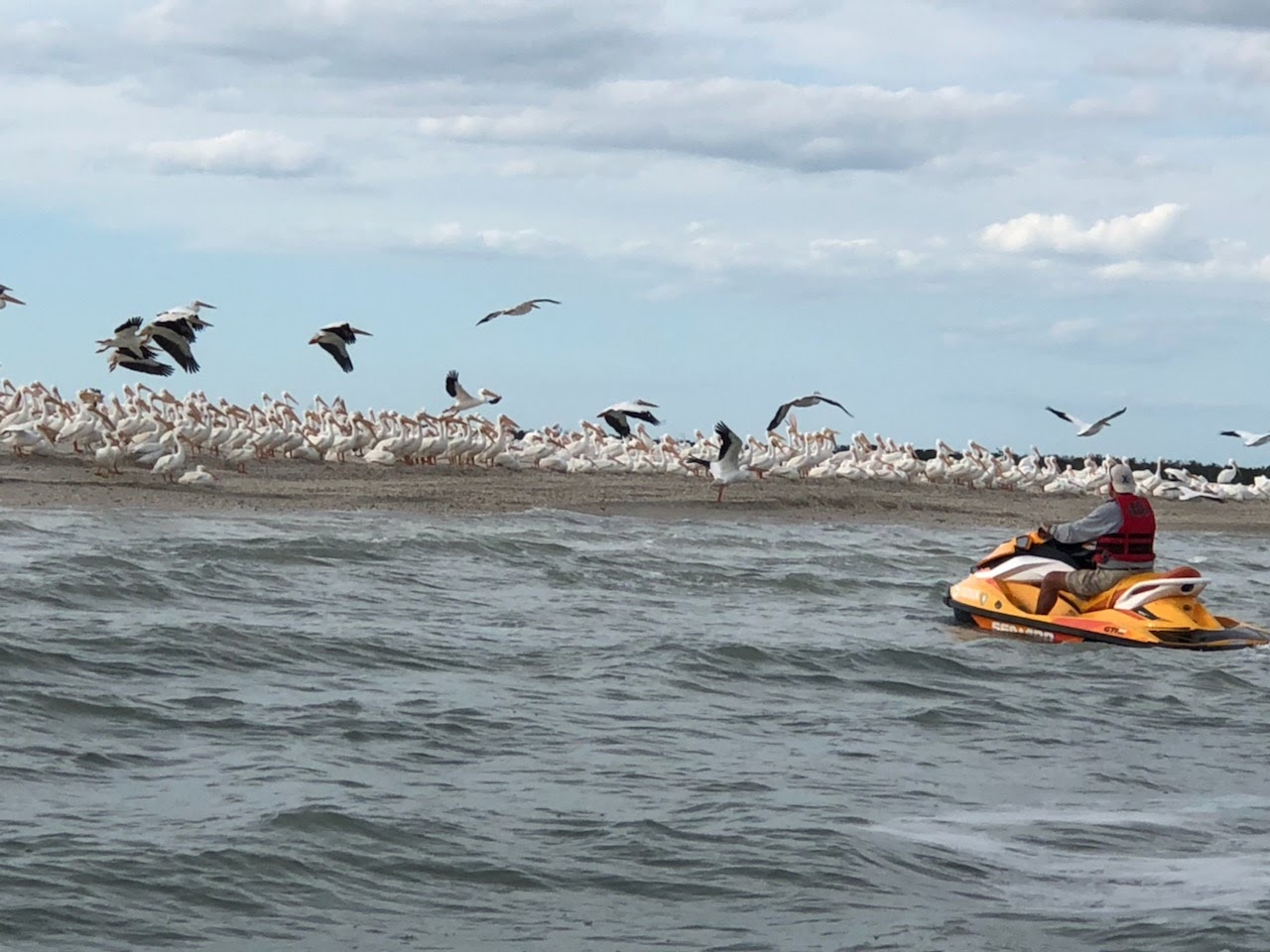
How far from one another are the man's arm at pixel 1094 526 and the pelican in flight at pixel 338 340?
29.3ft

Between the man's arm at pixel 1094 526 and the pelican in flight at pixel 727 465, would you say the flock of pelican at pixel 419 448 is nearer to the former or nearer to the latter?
the pelican in flight at pixel 727 465

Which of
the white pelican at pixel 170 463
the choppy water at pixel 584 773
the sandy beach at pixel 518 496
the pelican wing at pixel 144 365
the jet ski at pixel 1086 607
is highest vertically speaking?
the pelican wing at pixel 144 365

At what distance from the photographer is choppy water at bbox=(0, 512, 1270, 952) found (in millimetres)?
6520

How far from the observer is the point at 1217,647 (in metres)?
13.4

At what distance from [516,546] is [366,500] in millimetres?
4989

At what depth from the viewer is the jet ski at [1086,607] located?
521 inches

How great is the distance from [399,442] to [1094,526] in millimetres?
16568

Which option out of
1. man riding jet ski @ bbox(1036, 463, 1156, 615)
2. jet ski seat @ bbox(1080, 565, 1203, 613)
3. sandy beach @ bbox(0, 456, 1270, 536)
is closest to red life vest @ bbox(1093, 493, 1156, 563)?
man riding jet ski @ bbox(1036, 463, 1156, 615)

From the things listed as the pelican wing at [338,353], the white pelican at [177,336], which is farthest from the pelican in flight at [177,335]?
the pelican wing at [338,353]

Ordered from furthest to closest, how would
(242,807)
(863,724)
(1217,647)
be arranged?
(1217,647), (863,724), (242,807)

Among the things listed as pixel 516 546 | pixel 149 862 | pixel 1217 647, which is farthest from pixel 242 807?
pixel 516 546

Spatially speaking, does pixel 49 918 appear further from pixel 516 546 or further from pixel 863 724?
pixel 516 546

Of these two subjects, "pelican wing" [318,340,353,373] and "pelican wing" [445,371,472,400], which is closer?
"pelican wing" [318,340,353,373]

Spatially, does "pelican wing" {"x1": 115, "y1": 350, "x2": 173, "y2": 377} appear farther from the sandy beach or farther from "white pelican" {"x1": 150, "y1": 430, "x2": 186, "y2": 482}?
"white pelican" {"x1": 150, "y1": 430, "x2": 186, "y2": 482}
